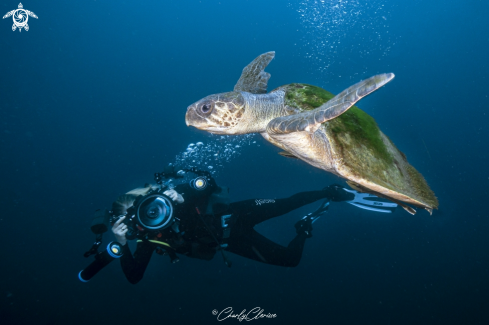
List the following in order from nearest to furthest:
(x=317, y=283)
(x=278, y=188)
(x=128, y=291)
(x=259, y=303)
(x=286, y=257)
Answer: (x=286, y=257), (x=259, y=303), (x=317, y=283), (x=128, y=291), (x=278, y=188)

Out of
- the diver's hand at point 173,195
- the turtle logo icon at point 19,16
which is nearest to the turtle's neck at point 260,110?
the diver's hand at point 173,195

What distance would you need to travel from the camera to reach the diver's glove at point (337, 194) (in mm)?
6302

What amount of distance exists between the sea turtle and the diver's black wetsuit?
1678 millimetres

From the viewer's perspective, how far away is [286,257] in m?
4.58

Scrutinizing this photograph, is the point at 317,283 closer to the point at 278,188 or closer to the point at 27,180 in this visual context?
the point at 278,188

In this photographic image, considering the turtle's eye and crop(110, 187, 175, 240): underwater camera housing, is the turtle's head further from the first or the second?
crop(110, 187, 175, 240): underwater camera housing

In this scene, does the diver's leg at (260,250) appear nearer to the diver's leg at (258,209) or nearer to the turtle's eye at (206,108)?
the diver's leg at (258,209)

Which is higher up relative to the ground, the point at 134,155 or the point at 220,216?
the point at 134,155

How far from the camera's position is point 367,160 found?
1.95 meters

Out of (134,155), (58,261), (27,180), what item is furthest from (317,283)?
(27,180)

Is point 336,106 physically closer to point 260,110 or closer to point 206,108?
point 260,110

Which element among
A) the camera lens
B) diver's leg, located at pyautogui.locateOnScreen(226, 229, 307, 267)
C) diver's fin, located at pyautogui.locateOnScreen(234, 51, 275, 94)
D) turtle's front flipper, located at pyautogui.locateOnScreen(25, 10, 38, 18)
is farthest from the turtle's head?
turtle's front flipper, located at pyautogui.locateOnScreen(25, 10, 38, 18)

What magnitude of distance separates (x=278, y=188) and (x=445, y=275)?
12.5 metres

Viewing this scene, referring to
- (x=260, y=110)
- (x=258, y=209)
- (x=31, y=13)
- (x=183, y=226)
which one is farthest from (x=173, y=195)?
(x=31, y=13)
